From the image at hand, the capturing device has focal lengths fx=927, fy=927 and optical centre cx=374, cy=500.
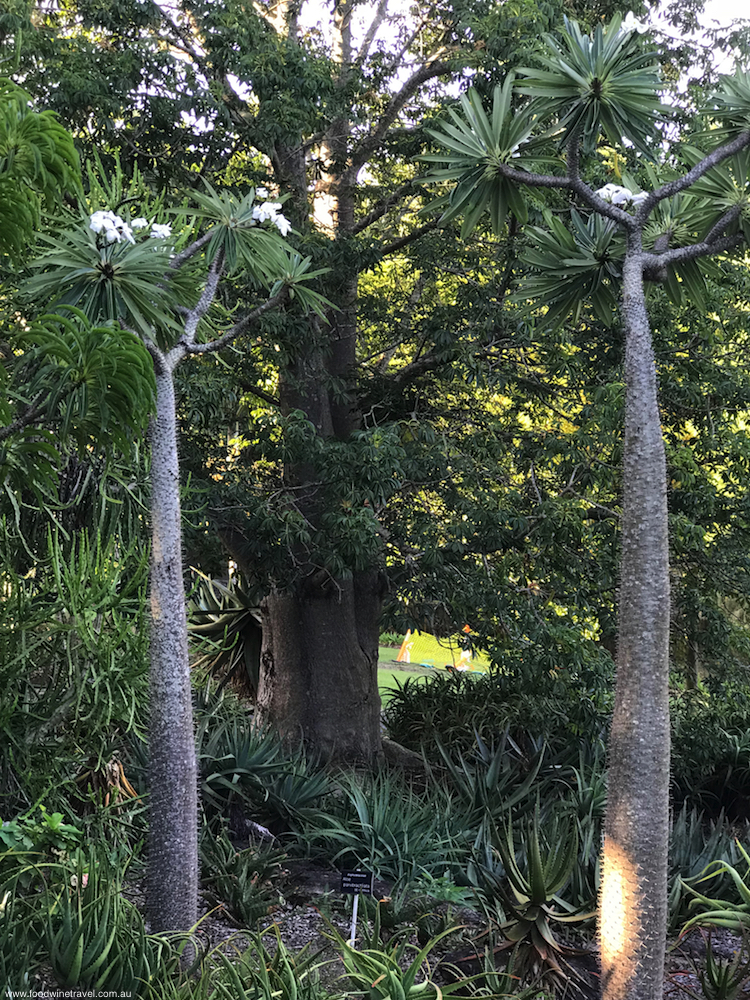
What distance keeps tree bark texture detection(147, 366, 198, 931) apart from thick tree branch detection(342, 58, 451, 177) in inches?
232

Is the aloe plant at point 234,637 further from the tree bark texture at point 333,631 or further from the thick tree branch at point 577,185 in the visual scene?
the thick tree branch at point 577,185

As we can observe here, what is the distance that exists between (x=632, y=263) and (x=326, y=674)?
240 inches

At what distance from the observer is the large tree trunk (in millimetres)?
9305

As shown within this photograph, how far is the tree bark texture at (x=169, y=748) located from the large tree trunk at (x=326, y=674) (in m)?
4.72

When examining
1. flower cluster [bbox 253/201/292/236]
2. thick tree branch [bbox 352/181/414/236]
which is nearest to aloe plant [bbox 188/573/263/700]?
thick tree branch [bbox 352/181/414/236]

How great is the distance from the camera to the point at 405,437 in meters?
9.24

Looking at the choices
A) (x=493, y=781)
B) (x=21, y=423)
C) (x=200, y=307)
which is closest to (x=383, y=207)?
(x=200, y=307)

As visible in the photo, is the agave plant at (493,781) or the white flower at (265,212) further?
the agave plant at (493,781)

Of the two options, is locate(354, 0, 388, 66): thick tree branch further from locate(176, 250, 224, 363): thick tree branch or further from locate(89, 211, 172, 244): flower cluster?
locate(89, 211, 172, 244): flower cluster

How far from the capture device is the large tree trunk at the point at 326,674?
9305mm

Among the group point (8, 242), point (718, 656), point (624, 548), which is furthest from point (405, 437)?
point (8, 242)

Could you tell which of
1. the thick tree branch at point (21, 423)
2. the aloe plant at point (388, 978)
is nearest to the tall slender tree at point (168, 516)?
the thick tree branch at point (21, 423)

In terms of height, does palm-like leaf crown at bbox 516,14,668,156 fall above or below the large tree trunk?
above

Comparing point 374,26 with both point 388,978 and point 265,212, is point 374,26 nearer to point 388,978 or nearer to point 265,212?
point 265,212
